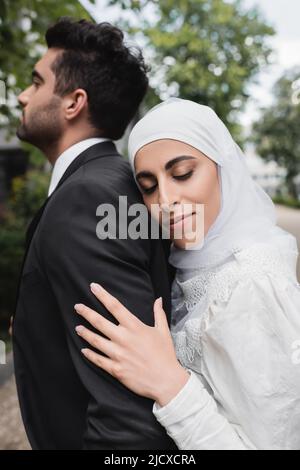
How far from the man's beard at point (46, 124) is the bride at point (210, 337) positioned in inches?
22.0

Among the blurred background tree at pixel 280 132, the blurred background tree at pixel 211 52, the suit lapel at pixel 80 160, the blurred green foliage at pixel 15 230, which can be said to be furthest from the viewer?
the blurred background tree at pixel 280 132

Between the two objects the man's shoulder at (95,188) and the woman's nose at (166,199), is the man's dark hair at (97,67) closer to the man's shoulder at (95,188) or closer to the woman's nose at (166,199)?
the man's shoulder at (95,188)

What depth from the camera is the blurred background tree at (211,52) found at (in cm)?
1875

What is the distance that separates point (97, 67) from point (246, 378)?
150cm

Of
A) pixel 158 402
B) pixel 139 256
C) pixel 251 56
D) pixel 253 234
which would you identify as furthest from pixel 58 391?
pixel 251 56

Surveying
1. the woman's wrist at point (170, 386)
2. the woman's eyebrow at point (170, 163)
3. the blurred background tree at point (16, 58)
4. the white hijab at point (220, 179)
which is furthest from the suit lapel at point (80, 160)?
the blurred background tree at point (16, 58)

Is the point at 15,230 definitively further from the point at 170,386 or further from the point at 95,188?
the point at 170,386

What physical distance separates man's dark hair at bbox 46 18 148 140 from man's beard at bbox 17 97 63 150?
8cm

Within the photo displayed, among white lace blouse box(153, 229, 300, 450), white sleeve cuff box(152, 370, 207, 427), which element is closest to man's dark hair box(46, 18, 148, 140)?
white lace blouse box(153, 229, 300, 450)

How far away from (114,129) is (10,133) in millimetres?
5456

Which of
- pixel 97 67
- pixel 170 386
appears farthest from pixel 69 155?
pixel 170 386

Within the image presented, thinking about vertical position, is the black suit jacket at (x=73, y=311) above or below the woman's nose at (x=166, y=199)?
below
